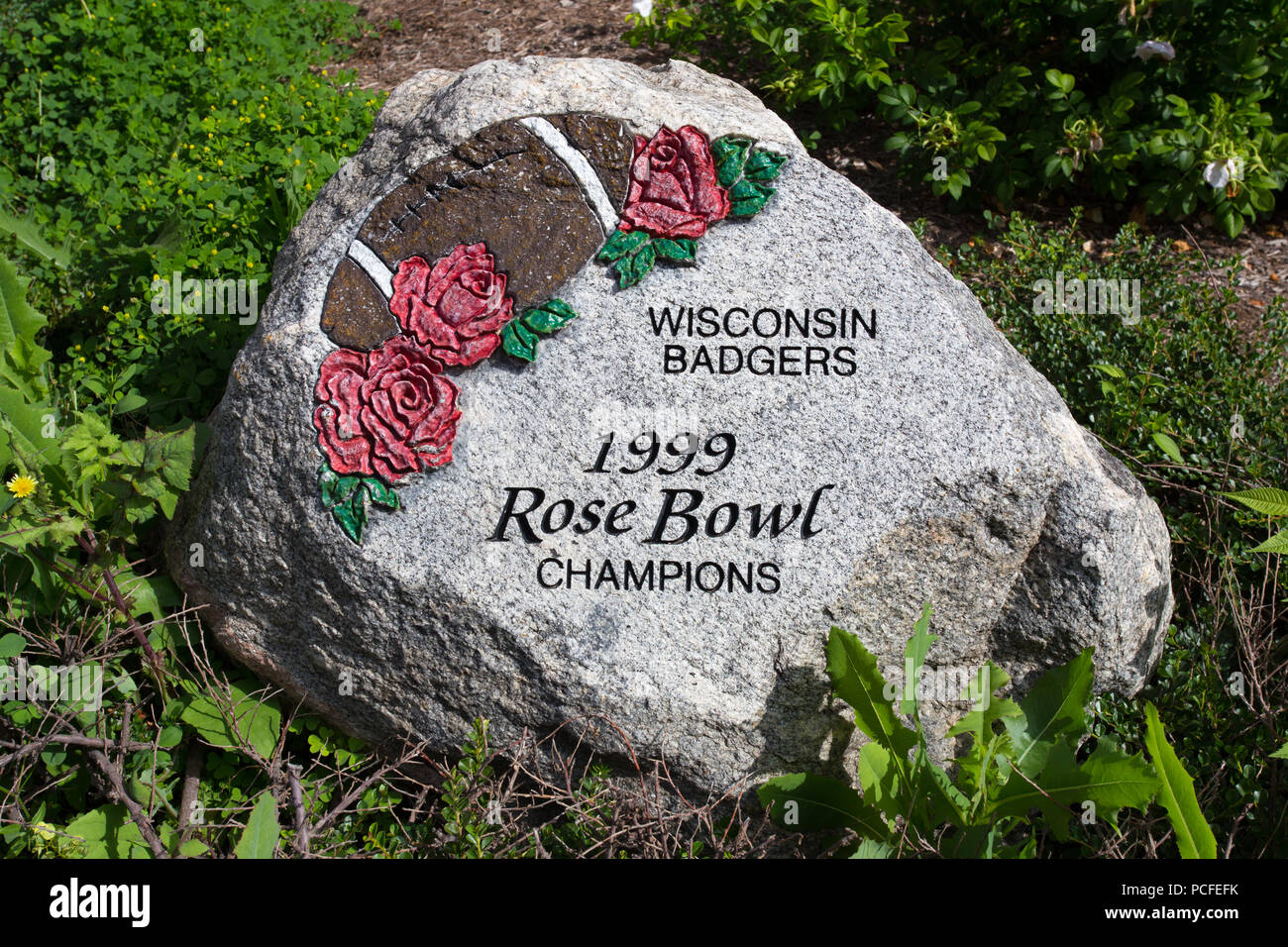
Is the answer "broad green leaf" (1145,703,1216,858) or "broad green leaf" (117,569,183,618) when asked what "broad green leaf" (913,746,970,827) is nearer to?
"broad green leaf" (1145,703,1216,858)

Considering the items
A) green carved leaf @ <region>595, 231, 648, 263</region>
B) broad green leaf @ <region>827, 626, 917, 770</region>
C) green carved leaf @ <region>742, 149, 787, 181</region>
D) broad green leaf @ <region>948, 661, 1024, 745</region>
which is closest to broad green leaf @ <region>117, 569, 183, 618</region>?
green carved leaf @ <region>595, 231, 648, 263</region>

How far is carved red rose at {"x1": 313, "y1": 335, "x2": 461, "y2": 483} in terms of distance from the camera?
2.95 metres

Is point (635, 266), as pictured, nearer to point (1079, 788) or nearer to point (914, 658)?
point (914, 658)

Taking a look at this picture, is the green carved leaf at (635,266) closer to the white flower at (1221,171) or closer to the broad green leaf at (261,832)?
the broad green leaf at (261,832)

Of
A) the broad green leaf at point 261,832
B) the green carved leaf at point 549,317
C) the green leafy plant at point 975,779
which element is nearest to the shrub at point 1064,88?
the green carved leaf at point 549,317

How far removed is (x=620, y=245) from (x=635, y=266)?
8cm

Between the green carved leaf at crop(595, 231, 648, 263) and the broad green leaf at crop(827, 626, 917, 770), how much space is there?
1.22m

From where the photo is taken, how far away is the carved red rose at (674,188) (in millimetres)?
3035

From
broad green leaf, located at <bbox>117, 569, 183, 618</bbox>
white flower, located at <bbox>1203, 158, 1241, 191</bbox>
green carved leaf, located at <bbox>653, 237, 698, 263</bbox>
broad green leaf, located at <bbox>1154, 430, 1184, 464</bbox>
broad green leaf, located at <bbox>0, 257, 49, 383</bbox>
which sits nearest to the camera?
green carved leaf, located at <bbox>653, 237, 698, 263</bbox>

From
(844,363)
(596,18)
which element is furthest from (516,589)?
(596,18)

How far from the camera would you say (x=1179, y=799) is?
104 inches

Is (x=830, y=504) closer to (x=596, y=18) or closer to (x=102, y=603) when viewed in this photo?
(x=102, y=603)

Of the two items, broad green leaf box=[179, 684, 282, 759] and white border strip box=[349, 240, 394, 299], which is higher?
white border strip box=[349, 240, 394, 299]

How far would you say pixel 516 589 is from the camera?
290 cm
